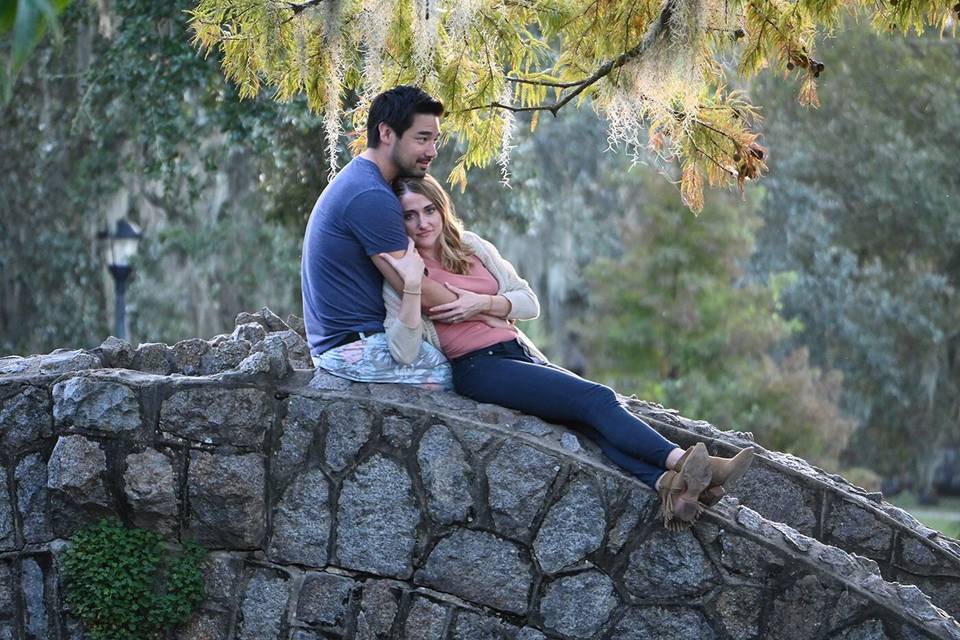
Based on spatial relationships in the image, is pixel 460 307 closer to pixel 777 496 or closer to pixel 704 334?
pixel 777 496

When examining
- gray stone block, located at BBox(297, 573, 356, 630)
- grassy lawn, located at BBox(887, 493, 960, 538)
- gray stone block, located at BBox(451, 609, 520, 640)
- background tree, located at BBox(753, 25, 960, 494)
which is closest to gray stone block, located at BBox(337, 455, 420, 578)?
gray stone block, located at BBox(297, 573, 356, 630)

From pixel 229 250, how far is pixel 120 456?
510 inches

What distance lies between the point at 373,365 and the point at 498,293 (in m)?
0.67

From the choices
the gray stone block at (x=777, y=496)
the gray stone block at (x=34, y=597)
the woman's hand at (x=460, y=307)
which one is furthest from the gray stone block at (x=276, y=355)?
the gray stone block at (x=777, y=496)

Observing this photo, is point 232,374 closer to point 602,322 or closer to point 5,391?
point 5,391

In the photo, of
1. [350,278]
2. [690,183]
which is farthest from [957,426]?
[350,278]

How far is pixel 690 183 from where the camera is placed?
301 inches

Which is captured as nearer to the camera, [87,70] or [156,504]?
[156,504]

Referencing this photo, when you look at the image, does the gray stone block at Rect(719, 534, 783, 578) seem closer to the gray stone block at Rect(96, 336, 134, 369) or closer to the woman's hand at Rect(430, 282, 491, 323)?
the woman's hand at Rect(430, 282, 491, 323)

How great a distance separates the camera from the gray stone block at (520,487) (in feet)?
19.3

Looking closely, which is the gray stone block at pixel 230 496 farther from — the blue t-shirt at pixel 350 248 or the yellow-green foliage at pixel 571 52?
the yellow-green foliage at pixel 571 52

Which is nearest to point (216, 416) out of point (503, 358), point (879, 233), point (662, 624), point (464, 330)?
point (464, 330)

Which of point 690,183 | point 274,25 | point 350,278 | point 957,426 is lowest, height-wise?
point 957,426

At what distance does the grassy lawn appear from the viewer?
1033 inches
